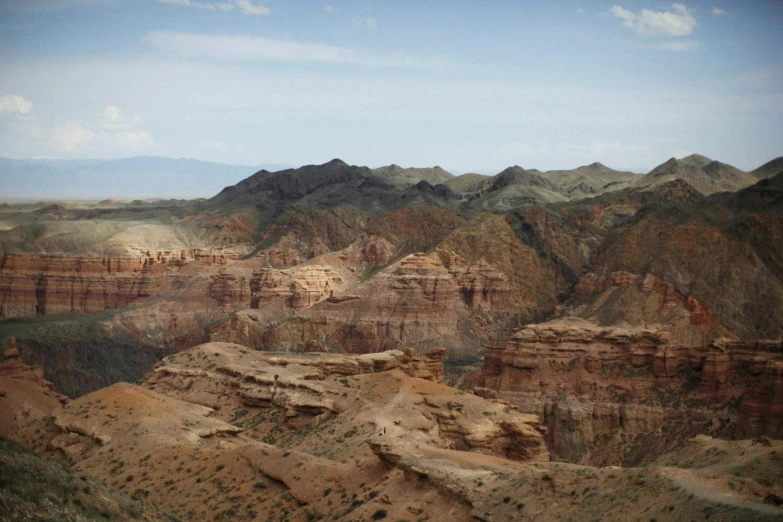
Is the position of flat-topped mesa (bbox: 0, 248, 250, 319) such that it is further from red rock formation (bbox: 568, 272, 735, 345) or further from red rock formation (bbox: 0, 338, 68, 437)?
red rock formation (bbox: 568, 272, 735, 345)

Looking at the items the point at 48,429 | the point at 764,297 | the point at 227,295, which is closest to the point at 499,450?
the point at 48,429

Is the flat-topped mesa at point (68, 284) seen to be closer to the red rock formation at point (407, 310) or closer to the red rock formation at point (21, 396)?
the red rock formation at point (407, 310)

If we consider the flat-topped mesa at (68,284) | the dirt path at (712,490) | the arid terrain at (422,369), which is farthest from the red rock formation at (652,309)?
the dirt path at (712,490)

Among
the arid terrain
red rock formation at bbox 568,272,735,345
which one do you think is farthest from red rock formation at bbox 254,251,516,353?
red rock formation at bbox 568,272,735,345

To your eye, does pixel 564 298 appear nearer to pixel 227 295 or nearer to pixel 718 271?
pixel 718 271

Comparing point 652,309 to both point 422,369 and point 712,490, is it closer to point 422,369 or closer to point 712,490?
point 422,369

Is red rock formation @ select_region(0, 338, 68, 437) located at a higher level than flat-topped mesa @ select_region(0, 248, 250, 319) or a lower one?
lower

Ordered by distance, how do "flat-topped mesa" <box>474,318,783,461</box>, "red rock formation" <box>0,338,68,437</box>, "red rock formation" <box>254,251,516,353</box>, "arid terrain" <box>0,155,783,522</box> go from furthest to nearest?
1. "red rock formation" <box>254,251,516,353</box>
2. "flat-topped mesa" <box>474,318,783,461</box>
3. "red rock formation" <box>0,338,68,437</box>
4. "arid terrain" <box>0,155,783,522</box>
